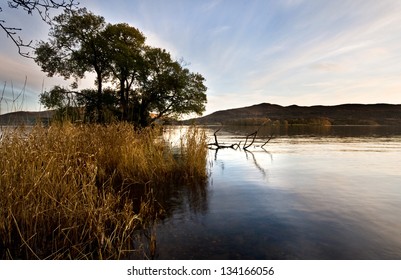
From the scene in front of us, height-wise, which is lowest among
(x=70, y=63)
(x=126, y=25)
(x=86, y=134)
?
(x=86, y=134)

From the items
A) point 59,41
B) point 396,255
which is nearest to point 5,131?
point 396,255

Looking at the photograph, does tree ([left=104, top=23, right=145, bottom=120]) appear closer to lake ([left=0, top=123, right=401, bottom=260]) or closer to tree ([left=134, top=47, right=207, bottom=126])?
tree ([left=134, top=47, right=207, bottom=126])

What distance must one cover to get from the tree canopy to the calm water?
21.6 metres

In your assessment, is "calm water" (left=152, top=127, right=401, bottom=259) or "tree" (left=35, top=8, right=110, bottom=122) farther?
"tree" (left=35, top=8, right=110, bottom=122)

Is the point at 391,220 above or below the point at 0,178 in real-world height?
below

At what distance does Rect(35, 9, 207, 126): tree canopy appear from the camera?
30.2m

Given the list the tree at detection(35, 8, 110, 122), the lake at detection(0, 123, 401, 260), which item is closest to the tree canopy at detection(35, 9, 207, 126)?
the tree at detection(35, 8, 110, 122)

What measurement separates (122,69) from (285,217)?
29309mm

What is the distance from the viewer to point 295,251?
14.8ft

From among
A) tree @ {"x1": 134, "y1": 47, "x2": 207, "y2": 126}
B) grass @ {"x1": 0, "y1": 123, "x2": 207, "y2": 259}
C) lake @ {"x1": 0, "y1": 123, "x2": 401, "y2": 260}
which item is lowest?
lake @ {"x1": 0, "y1": 123, "x2": 401, "y2": 260}

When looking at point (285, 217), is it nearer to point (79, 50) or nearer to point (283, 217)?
point (283, 217)

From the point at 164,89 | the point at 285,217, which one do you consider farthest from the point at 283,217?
the point at 164,89

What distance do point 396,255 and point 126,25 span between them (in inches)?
1352
